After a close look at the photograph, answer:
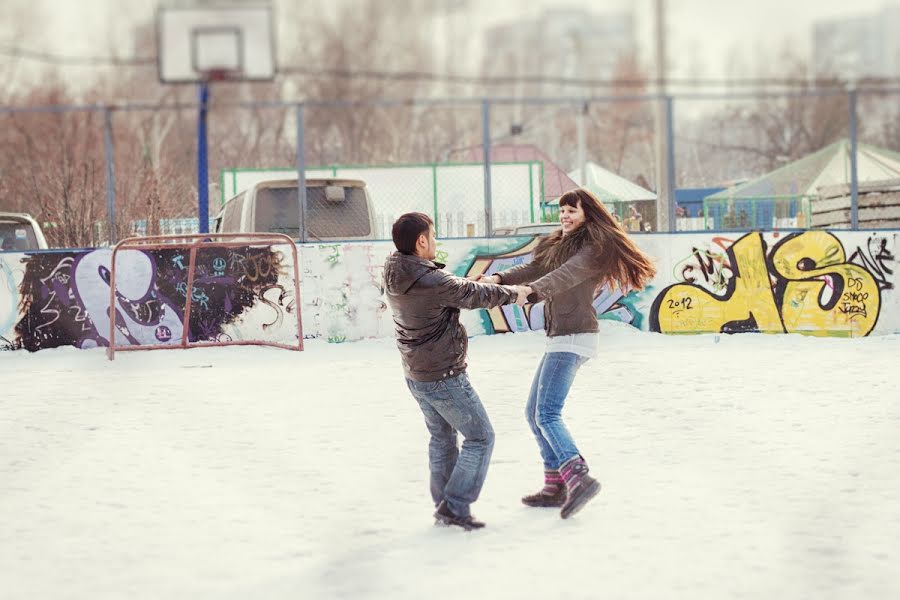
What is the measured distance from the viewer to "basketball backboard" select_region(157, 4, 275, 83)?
591 inches

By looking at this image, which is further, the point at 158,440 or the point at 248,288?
the point at 248,288

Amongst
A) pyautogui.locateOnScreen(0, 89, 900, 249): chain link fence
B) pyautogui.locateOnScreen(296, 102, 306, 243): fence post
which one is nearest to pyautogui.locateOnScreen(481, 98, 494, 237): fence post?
pyautogui.locateOnScreen(0, 89, 900, 249): chain link fence

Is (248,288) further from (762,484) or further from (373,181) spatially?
(762,484)

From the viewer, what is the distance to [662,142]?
57.7 feet

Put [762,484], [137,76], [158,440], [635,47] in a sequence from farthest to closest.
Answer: [635,47] < [137,76] < [158,440] < [762,484]

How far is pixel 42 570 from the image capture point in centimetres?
443

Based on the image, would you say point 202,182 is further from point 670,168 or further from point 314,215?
point 670,168

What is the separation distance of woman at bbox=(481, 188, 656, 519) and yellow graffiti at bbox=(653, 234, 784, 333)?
8.34 meters

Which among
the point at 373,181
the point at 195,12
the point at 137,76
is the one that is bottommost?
the point at 373,181

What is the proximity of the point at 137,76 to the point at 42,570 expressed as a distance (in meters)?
45.2

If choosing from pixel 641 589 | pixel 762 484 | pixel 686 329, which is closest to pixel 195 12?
pixel 686 329

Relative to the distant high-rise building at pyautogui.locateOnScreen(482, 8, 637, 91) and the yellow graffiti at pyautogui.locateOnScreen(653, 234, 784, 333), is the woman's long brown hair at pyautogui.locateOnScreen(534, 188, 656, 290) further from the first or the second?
the distant high-rise building at pyautogui.locateOnScreen(482, 8, 637, 91)

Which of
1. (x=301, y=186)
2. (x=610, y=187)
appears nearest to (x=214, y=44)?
(x=301, y=186)

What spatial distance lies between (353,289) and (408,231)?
8.65 m
